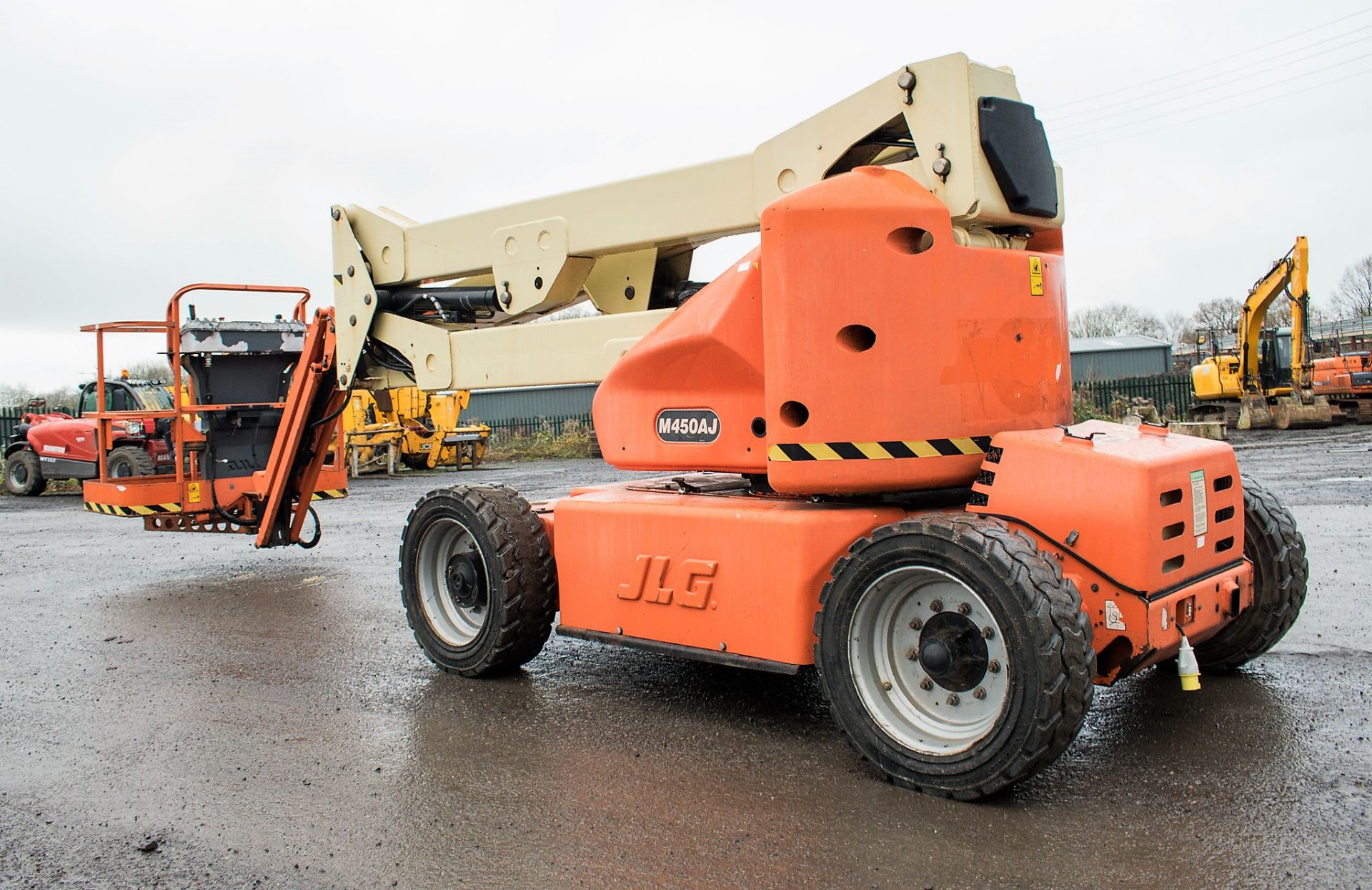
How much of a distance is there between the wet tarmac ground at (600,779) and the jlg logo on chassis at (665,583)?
57 cm

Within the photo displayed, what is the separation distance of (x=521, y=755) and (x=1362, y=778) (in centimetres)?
327

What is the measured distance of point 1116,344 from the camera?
171ft

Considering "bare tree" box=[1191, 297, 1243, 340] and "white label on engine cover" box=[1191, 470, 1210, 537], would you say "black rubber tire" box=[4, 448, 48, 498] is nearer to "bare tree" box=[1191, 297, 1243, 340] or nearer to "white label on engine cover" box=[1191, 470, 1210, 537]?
"white label on engine cover" box=[1191, 470, 1210, 537]

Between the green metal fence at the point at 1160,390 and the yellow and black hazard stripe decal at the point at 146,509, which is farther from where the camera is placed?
the green metal fence at the point at 1160,390

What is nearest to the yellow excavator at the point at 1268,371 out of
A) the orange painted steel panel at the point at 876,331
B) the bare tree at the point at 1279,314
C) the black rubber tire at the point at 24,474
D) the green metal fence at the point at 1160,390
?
the green metal fence at the point at 1160,390

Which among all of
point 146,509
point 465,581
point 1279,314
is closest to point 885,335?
point 465,581

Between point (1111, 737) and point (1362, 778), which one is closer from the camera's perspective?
point (1362, 778)

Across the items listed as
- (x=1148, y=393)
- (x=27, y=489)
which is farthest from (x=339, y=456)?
(x=1148, y=393)

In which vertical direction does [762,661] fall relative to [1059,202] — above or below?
below

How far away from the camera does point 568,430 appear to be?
104 ft

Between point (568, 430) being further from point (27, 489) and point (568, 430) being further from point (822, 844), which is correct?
point (822, 844)

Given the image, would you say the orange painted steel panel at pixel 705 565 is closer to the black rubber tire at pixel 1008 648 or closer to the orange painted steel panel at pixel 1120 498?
the black rubber tire at pixel 1008 648

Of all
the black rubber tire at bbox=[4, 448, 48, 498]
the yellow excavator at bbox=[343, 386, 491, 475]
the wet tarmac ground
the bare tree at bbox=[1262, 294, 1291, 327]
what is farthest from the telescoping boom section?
Result: the bare tree at bbox=[1262, 294, 1291, 327]

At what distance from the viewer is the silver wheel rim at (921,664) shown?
160 inches
